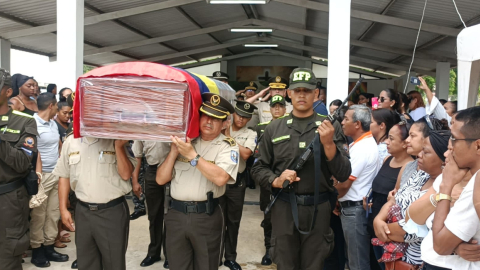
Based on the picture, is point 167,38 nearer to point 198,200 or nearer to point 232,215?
point 232,215

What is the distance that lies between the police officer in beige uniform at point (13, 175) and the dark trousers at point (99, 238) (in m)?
0.62

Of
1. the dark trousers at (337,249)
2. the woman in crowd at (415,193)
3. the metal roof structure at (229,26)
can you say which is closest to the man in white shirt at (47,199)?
the dark trousers at (337,249)

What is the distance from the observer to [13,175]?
305 cm

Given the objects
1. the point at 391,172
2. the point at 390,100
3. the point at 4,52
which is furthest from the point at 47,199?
the point at 4,52

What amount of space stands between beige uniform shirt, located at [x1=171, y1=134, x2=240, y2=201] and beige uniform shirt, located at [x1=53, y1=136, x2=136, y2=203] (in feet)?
1.57

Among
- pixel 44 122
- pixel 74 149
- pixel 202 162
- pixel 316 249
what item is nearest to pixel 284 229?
pixel 316 249

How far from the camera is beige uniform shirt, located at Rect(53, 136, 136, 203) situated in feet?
9.16

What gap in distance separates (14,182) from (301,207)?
230 centimetres

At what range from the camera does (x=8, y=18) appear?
920cm

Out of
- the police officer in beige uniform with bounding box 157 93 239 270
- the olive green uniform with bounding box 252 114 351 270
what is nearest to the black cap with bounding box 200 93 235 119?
the police officer in beige uniform with bounding box 157 93 239 270

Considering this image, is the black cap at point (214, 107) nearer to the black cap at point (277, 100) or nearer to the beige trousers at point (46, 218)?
the black cap at point (277, 100)

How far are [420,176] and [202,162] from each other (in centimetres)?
135

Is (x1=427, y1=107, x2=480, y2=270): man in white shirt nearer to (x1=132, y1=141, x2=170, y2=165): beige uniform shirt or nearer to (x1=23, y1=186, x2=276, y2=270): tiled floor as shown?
(x1=132, y1=141, x2=170, y2=165): beige uniform shirt

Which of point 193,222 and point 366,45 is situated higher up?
point 366,45
